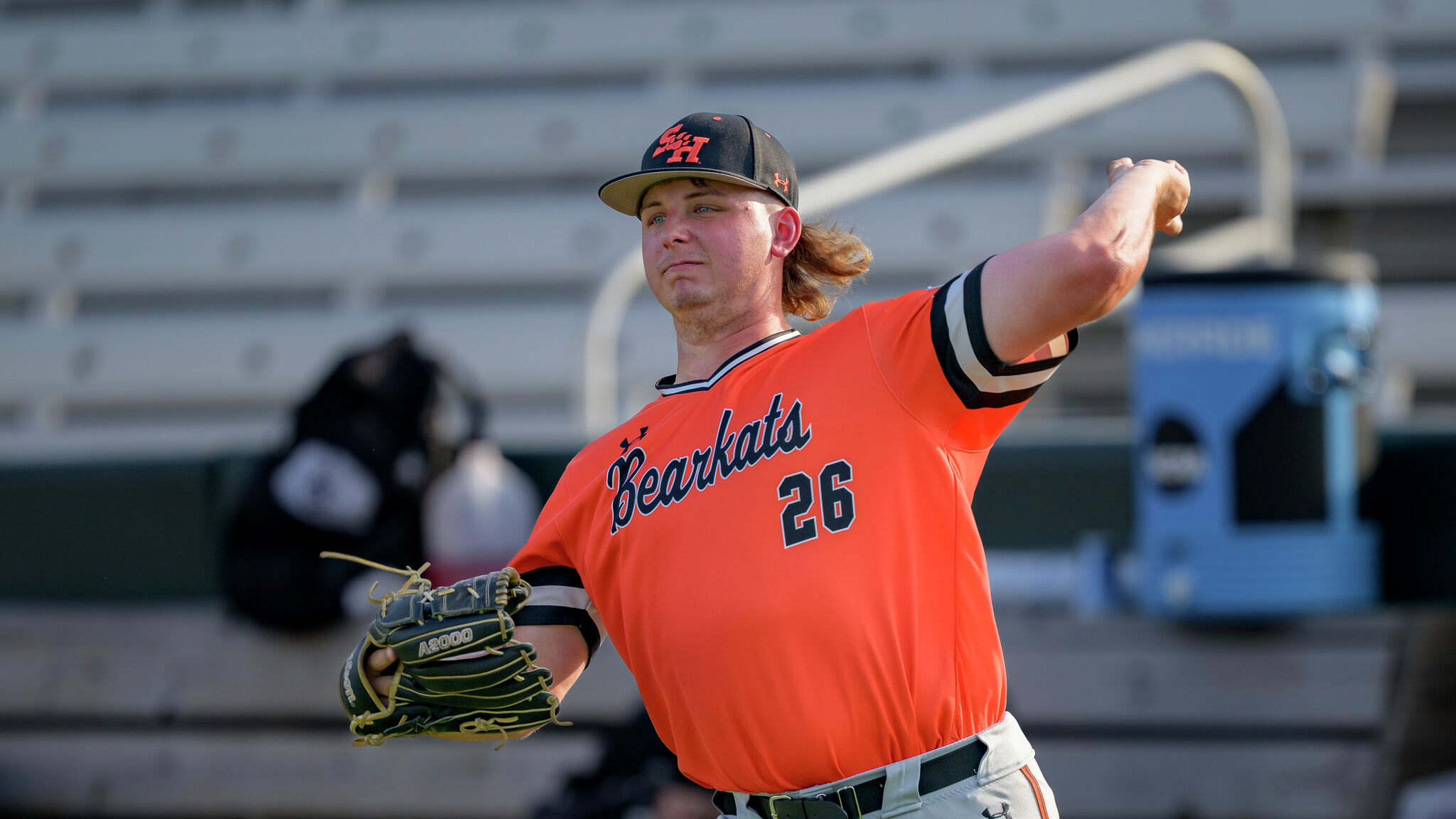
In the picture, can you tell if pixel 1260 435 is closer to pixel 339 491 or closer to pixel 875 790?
pixel 875 790

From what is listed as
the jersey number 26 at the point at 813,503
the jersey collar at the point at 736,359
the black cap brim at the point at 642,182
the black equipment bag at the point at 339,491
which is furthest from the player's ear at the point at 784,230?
the black equipment bag at the point at 339,491

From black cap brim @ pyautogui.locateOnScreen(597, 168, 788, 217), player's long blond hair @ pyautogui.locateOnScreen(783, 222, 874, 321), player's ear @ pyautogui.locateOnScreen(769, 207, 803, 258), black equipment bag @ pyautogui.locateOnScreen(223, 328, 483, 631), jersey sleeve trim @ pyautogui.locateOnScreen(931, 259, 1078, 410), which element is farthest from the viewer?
black equipment bag @ pyautogui.locateOnScreen(223, 328, 483, 631)

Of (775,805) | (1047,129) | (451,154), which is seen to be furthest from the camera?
(451,154)

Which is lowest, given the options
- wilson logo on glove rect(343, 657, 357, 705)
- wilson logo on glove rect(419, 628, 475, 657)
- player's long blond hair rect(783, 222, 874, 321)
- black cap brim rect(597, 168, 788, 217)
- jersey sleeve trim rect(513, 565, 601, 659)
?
wilson logo on glove rect(343, 657, 357, 705)

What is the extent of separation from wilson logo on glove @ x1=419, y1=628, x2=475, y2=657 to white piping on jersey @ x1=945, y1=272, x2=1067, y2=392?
0.83 m

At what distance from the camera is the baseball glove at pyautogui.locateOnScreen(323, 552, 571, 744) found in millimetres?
2119

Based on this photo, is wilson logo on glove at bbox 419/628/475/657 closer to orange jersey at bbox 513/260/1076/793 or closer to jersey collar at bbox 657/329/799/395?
orange jersey at bbox 513/260/1076/793

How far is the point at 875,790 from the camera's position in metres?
1.84

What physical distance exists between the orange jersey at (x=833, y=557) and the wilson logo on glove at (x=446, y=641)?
0.25m

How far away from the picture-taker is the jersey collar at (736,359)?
2.10m

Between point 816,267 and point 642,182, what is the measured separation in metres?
0.35

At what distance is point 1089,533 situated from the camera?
15.5 feet


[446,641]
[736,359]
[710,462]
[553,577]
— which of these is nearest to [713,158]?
[736,359]

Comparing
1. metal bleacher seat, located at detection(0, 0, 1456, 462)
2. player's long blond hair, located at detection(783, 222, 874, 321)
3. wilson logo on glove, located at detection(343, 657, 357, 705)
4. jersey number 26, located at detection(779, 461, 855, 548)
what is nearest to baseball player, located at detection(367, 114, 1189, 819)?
jersey number 26, located at detection(779, 461, 855, 548)
